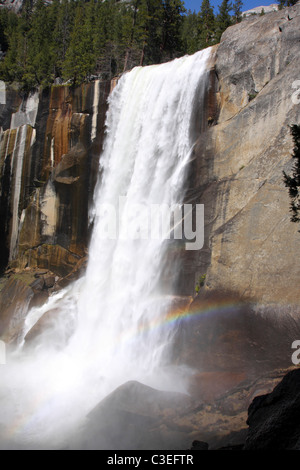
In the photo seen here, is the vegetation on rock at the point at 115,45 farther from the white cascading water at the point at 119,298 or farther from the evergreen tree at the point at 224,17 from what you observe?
the white cascading water at the point at 119,298

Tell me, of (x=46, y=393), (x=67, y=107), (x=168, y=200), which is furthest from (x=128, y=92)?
(x=46, y=393)

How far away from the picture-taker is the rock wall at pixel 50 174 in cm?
2655

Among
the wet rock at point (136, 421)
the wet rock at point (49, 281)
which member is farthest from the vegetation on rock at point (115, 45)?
the wet rock at point (136, 421)

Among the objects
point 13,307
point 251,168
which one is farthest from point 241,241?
point 13,307

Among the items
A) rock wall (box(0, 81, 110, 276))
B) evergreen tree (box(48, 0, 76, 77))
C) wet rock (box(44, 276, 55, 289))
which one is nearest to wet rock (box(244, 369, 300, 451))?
wet rock (box(44, 276, 55, 289))

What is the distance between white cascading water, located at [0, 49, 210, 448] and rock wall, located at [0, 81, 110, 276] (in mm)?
1590

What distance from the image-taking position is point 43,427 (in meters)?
13.1

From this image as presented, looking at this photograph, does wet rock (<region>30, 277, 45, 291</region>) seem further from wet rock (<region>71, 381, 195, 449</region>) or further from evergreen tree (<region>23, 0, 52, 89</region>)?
evergreen tree (<region>23, 0, 52, 89</region>)

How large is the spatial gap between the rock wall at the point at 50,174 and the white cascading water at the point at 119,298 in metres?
1.59

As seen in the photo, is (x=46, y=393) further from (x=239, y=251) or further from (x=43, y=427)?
(x=239, y=251)

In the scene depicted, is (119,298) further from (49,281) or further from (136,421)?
(49,281)

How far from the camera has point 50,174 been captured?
2867cm

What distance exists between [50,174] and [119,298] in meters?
13.9

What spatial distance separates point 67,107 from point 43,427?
23.6m
